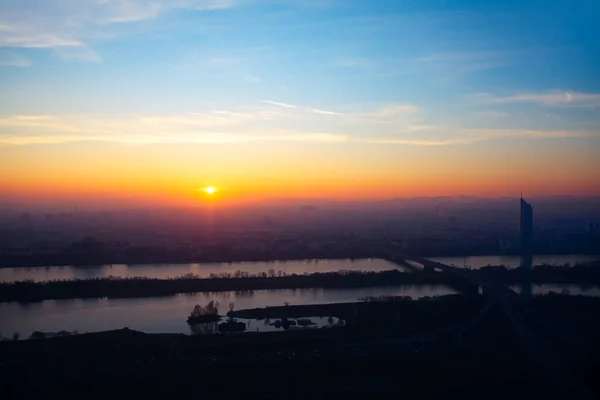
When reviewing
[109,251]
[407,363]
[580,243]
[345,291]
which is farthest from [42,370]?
[580,243]

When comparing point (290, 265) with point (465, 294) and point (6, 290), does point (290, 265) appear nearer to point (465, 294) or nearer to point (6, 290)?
point (465, 294)

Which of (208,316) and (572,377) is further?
(208,316)

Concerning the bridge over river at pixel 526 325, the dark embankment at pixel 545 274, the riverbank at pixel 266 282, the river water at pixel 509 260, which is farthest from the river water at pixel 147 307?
the river water at pixel 509 260

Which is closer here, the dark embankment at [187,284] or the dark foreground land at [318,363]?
the dark foreground land at [318,363]

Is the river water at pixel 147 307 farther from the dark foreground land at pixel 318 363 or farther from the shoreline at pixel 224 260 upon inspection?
the shoreline at pixel 224 260

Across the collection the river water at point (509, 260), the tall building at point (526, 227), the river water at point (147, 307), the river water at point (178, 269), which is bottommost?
the river water at point (147, 307)

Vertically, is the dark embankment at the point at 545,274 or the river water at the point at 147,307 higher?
the dark embankment at the point at 545,274

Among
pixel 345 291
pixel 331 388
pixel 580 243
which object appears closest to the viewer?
pixel 331 388
